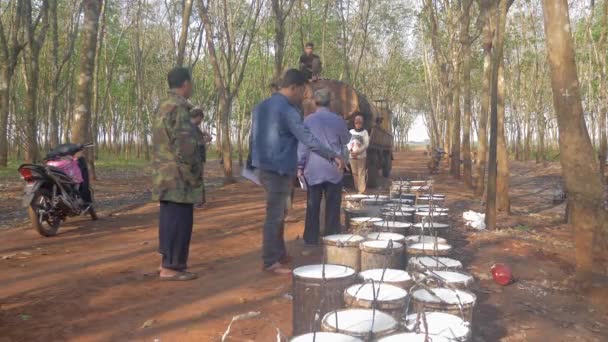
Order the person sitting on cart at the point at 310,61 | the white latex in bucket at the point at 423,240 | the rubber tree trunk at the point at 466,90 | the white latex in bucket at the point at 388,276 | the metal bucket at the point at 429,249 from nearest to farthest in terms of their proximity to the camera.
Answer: the white latex in bucket at the point at 388,276 < the metal bucket at the point at 429,249 < the white latex in bucket at the point at 423,240 < the person sitting on cart at the point at 310,61 < the rubber tree trunk at the point at 466,90

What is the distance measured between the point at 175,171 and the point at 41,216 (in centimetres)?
292

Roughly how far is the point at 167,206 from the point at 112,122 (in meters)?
33.5

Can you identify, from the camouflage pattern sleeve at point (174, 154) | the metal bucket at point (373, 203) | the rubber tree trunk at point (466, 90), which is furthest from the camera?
the rubber tree trunk at point (466, 90)

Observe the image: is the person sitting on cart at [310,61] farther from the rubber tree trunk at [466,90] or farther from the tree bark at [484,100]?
the rubber tree trunk at [466,90]

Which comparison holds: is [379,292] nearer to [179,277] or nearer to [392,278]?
[392,278]

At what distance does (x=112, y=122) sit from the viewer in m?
35.3

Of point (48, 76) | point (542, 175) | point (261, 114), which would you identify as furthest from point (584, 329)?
point (48, 76)

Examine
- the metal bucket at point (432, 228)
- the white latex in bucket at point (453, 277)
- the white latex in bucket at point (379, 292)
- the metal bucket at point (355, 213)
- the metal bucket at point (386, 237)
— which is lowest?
the white latex in bucket at point (453, 277)

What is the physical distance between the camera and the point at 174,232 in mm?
4332

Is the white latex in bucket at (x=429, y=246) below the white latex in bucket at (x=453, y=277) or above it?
above

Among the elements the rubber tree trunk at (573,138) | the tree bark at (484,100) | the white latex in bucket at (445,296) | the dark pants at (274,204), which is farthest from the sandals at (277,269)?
the tree bark at (484,100)

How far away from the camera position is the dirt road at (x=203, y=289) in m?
3.40

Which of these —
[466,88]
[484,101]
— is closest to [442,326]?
[484,101]

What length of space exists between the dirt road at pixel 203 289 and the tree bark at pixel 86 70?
171 cm
